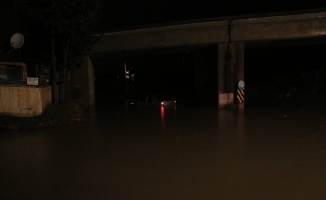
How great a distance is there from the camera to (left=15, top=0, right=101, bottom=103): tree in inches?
780

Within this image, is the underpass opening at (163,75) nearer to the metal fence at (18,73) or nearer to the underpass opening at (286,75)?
the underpass opening at (286,75)

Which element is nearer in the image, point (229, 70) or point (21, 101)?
point (21, 101)

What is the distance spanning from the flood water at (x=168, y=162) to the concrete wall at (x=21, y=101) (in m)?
1.87

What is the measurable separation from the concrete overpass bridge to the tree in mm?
3135

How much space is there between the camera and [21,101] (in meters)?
16.6

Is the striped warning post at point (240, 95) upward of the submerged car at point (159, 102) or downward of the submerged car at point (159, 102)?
upward

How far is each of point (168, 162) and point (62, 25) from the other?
1375 centimetres

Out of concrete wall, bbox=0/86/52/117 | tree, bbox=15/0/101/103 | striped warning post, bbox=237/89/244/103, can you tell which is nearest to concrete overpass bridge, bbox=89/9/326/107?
striped warning post, bbox=237/89/244/103

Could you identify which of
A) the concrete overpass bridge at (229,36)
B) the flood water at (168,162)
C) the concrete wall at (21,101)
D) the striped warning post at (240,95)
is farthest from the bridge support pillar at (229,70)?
the concrete wall at (21,101)

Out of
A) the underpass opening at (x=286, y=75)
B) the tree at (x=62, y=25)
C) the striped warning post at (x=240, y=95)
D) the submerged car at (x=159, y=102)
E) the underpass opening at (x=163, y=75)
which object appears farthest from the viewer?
the underpass opening at (x=286, y=75)

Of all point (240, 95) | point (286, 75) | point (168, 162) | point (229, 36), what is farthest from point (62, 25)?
point (286, 75)

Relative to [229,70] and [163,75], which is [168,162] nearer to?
[229,70]

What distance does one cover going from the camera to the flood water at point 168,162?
22.2 feet

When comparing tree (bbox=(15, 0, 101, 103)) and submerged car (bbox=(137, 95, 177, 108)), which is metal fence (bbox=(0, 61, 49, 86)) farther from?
submerged car (bbox=(137, 95, 177, 108))
